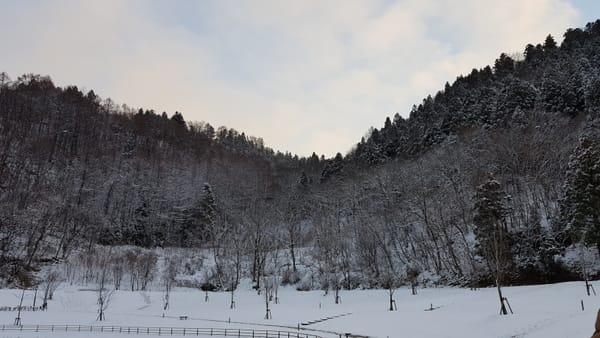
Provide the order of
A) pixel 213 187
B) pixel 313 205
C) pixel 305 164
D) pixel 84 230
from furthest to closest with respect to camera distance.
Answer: pixel 305 164
pixel 213 187
pixel 313 205
pixel 84 230

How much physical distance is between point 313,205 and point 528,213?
41158mm

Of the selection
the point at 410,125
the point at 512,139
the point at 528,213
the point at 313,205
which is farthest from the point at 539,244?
the point at 410,125

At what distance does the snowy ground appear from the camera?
24.8 metres

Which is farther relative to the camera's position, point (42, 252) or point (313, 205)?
point (313, 205)

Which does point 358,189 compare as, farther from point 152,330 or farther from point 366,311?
point 152,330

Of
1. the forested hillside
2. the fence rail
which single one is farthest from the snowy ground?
the forested hillside

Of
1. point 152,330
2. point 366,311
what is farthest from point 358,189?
point 152,330

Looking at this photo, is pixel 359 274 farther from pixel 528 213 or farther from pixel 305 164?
pixel 305 164

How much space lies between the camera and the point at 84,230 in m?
70.7

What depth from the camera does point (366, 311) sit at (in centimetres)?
3803

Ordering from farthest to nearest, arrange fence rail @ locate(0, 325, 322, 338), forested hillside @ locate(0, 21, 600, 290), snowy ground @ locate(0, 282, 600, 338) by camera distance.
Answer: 1. forested hillside @ locate(0, 21, 600, 290)
2. fence rail @ locate(0, 325, 322, 338)
3. snowy ground @ locate(0, 282, 600, 338)

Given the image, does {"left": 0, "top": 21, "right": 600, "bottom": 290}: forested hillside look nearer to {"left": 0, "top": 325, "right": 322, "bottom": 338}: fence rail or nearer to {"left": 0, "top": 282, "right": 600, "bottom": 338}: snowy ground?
{"left": 0, "top": 282, "right": 600, "bottom": 338}: snowy ground

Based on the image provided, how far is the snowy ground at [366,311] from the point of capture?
24.8m

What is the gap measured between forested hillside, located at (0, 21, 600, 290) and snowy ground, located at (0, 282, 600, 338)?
11.0ft
